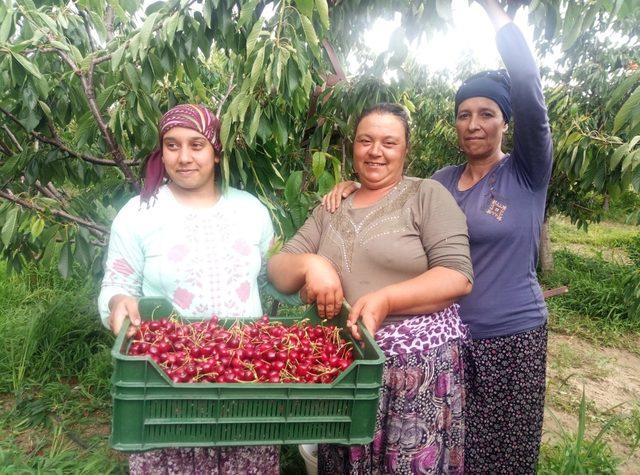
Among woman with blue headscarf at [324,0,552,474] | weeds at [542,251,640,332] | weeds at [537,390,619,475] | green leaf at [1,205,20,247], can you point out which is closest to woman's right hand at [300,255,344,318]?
woman with blue headscarf at [324,0,552,474]

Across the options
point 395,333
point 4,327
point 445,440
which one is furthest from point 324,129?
point 4,327

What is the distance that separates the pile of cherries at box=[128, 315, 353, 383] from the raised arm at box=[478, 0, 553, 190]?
765 millimetres

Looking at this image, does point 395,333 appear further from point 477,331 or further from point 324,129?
point 324,129

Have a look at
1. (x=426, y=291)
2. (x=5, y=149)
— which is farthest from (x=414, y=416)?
(x=5, y=149)

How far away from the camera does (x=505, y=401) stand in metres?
1.72

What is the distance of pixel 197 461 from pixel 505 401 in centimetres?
95

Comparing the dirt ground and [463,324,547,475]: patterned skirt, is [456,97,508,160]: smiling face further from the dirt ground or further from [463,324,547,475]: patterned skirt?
the dirt ground

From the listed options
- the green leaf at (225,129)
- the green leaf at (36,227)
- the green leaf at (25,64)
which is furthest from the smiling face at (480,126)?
the green leaf at (36,227)

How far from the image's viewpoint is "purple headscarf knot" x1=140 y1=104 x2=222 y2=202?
1485mm

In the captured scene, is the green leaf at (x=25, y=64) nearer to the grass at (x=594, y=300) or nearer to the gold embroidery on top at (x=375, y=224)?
the gold embroidery on top at (x=375, y=224)

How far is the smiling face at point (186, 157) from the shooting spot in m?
1.48

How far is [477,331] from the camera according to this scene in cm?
168

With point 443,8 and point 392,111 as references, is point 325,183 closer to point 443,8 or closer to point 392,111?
point 392,111

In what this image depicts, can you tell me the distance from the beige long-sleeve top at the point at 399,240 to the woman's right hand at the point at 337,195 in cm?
6
